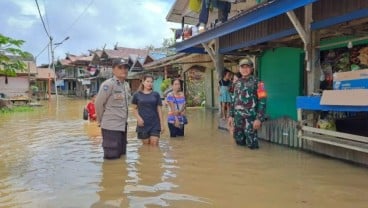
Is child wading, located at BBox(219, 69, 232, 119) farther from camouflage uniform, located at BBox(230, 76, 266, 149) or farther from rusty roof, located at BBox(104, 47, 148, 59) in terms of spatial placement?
rusty roof, located at BBox(104, 47, 148, 59)

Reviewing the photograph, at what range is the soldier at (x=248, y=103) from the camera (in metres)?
7.42

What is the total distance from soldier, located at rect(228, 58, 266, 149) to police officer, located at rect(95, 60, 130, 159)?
2330 millimetres

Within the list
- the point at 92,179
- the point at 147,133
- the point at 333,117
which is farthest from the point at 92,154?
the point at 333,117

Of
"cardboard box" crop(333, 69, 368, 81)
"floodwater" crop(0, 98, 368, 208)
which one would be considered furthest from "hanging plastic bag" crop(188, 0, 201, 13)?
"cardboard box" crop(333, 69, 368, 81)

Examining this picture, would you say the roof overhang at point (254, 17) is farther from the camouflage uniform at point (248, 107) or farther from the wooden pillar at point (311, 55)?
the camouflage uniform at point (248, 107)

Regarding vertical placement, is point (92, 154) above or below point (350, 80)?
below

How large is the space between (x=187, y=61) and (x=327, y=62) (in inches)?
389

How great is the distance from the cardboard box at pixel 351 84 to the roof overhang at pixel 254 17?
4.49ft

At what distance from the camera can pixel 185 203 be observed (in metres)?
4.45

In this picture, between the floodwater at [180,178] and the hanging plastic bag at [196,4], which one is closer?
the floodwater at [180,178]

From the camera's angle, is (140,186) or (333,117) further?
(333,117)

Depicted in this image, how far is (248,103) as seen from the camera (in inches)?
298

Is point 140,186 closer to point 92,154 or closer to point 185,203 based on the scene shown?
point 185,203

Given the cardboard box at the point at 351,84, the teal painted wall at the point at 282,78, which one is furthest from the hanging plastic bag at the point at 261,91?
the teal painted wall at the point at 282,78
